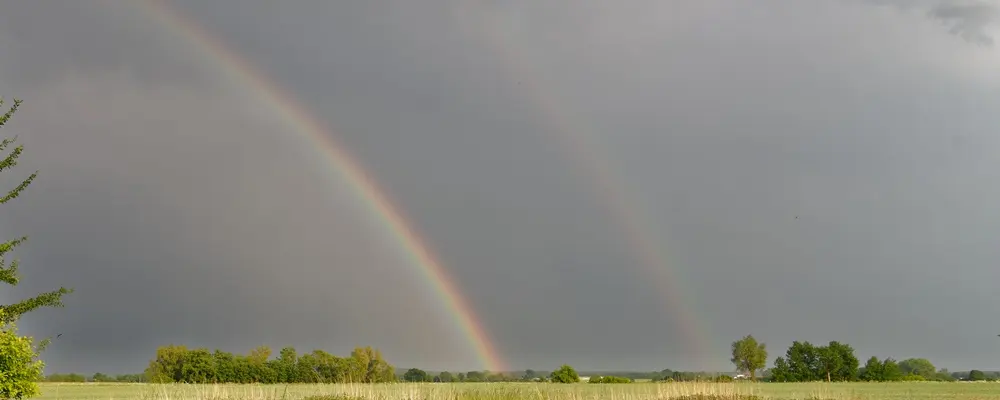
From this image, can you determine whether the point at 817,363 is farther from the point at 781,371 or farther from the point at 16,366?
the point at 16,366

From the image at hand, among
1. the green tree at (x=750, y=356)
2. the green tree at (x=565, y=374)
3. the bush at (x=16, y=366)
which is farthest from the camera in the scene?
the green tree at (x=750, y=356)

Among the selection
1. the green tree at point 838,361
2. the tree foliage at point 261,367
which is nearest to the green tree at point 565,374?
the tree foliage at point 261,367

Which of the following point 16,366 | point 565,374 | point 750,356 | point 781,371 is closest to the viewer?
point 16,366

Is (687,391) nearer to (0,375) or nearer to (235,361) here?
(0,375)

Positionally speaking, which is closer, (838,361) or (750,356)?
(838,361)

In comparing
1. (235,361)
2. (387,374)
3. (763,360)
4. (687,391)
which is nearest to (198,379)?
(235,361)

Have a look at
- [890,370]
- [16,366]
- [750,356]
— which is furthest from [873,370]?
[16,366]

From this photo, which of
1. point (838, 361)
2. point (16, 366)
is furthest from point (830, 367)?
point (16, 366)

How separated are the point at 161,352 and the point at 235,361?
28622 millimetres

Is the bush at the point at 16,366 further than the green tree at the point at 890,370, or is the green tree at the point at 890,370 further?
A: the green tree at the point at 890,370

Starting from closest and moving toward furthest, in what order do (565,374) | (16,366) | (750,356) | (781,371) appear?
(16,366), (565,374), (781,371), (750,356)

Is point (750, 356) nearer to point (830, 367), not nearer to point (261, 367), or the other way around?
point (830, 367)

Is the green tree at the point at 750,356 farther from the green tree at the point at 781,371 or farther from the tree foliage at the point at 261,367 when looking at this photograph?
the tree foliage at the point at 261,367

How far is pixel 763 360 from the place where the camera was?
648ft
